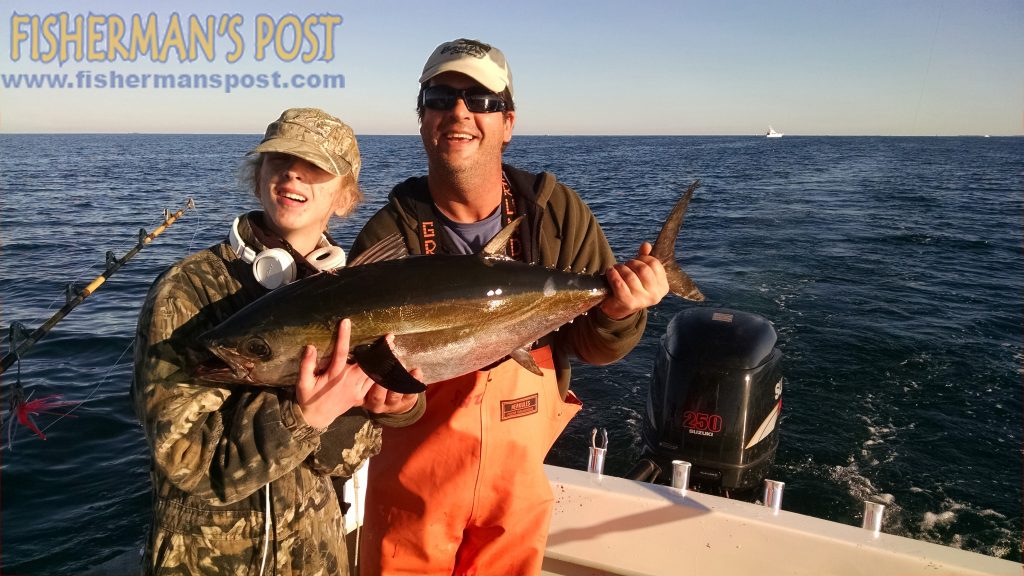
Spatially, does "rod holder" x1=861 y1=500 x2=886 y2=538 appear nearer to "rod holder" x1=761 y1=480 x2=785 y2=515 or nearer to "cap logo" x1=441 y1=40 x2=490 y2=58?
"rod holder" x1=761 y1=480 x2=785 y2=515

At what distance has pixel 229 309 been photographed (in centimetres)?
251

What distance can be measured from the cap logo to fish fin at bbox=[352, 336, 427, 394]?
5.36 ft

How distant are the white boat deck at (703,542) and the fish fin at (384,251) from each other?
2088 mm

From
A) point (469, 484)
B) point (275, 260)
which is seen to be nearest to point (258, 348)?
point (275, 260)

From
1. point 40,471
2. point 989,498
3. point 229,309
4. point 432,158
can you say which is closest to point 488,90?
point 432,158

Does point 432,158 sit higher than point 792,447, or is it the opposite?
point 432,158

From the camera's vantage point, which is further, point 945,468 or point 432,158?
point 945,468

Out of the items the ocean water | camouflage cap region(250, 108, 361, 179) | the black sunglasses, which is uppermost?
the black sunglasses

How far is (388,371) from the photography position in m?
2.47

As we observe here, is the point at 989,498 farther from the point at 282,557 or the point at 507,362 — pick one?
the point at 282,557

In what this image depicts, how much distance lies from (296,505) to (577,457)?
592 cm

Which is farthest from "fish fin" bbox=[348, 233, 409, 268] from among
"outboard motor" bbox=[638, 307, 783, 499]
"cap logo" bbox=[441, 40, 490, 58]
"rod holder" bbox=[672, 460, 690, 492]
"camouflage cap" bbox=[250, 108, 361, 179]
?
"outboard motor" bbox=[638, 307, 783, 499]

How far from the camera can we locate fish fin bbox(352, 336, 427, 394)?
2.44 metres

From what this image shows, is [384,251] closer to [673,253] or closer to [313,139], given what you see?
[313,139]
